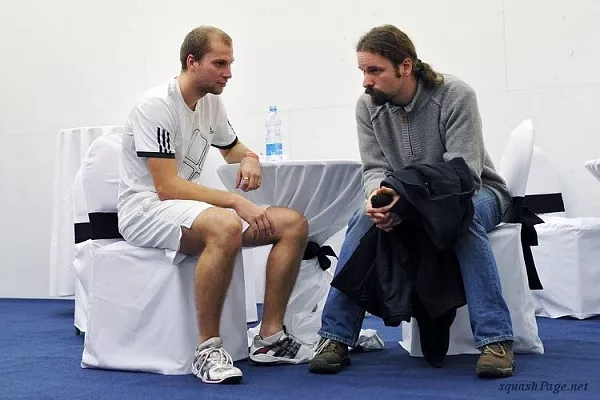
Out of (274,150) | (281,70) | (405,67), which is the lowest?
(274,150)

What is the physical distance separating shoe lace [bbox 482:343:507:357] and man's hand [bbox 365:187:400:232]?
0.40 m

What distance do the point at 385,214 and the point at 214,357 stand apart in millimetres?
605

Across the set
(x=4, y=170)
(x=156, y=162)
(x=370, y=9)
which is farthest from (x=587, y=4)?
(x=4, y=170)

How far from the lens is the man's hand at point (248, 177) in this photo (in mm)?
2652

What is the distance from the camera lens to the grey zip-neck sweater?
95.8 inches

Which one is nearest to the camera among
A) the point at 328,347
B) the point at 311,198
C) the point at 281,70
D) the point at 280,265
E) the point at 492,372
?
the point at 492,372

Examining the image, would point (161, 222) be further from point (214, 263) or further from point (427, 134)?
point (427, 134)

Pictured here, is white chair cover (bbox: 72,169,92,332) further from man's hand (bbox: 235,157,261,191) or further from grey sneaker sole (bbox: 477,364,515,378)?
grey sneaker sole (bbox: 477,364,515,378)

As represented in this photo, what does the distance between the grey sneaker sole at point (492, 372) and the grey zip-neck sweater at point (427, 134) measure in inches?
21.3

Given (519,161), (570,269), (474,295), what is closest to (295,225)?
(474,295)

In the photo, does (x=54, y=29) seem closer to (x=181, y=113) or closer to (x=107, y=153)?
(x=107, y=153)

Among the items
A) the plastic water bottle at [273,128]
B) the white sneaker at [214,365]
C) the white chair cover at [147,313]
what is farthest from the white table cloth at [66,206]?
the white sneaker at [214,365]

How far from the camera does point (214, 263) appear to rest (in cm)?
239

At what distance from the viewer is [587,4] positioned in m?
3.99
